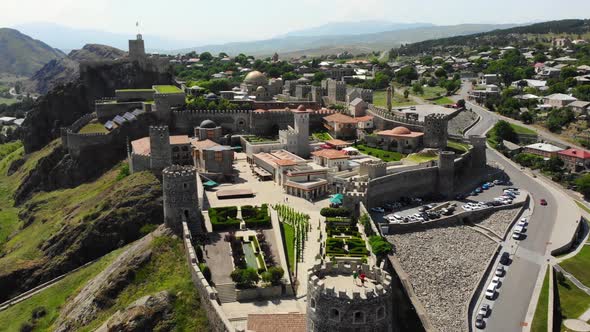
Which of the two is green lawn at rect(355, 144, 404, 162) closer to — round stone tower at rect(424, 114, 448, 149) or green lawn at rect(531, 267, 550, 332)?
round stone tower at rect(424, 114, 448, 149)

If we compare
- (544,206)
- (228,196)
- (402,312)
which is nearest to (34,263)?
(228,196)

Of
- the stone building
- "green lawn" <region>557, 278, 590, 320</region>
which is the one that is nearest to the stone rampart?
"green lawn" <region>557, 278, 590, 320</region>

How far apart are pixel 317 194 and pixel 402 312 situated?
49.5ft

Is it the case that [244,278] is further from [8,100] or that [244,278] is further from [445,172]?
[8,100]

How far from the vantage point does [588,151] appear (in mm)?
66812

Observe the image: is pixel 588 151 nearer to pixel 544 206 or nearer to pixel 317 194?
pixel 544 206

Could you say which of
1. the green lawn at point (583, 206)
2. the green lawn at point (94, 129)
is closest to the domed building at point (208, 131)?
the green lawn at point (94, 129)

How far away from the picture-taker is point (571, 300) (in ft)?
122

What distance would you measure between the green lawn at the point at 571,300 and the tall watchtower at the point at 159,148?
29006mm

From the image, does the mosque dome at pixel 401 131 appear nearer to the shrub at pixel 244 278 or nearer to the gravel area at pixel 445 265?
the gravel area at pixel 445 265

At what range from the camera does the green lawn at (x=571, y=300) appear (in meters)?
36.0

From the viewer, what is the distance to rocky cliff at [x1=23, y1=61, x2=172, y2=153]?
7119 cm

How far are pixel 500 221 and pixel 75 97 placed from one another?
51.7 meters

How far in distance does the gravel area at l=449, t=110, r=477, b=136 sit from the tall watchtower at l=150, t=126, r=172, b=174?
134 ft
